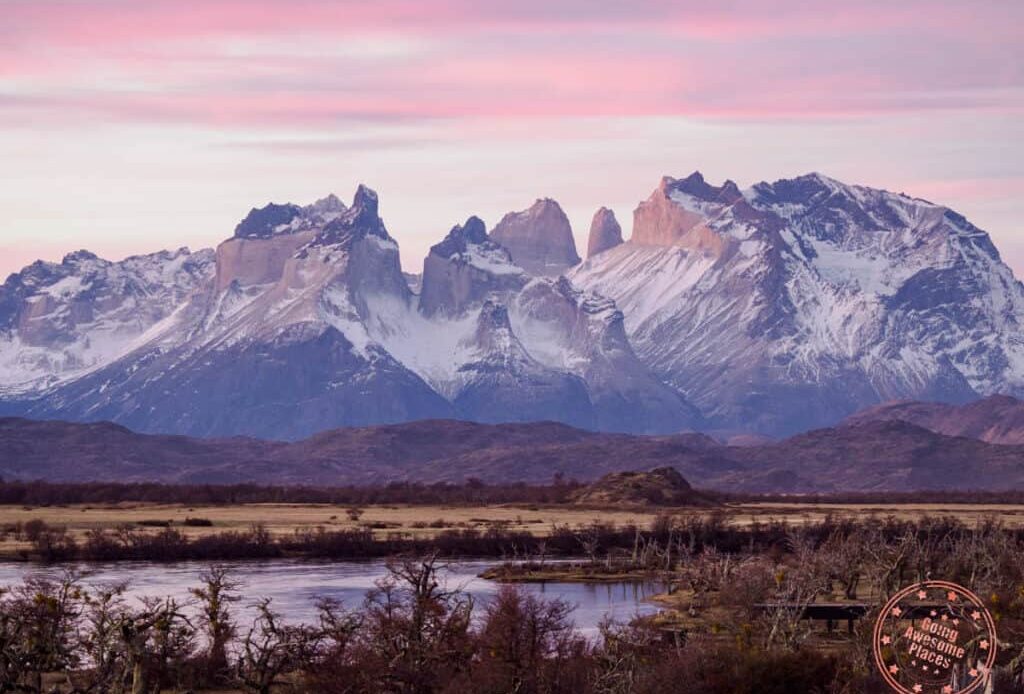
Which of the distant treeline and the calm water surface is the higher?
the distant treeline

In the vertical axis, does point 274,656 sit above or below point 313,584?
below

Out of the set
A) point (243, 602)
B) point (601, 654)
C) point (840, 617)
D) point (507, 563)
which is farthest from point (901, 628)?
point (507, 563)

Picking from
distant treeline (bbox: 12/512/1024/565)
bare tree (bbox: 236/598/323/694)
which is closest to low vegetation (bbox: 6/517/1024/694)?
bare tree (bbox: 236/598/323/694)

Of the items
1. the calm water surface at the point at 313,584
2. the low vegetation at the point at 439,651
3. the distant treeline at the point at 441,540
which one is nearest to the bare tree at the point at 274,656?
the low vegetation at the point at 439,651

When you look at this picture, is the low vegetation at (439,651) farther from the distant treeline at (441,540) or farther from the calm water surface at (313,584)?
the distant treeline at (441,540)

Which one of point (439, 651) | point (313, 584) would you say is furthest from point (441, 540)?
point (439, 651)

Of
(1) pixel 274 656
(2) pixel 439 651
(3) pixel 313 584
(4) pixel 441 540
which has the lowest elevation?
(1) pixel 274 656

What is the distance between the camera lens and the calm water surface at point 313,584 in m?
124

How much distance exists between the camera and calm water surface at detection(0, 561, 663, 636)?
124 m

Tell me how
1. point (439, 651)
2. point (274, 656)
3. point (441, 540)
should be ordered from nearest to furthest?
1. point (439, 651)
2. point (274, 656)
3. point (441, 540)

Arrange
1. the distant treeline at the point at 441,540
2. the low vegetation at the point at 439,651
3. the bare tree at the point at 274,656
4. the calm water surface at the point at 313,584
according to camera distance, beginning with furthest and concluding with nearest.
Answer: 1. the distant treeline at the point at 441,540
2. the calm water surface at the point at 313,584
3. the low vegetation at the point at 439,651
4. the bare tree at the point at 274,656

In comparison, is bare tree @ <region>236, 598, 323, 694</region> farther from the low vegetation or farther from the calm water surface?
the calm water surface

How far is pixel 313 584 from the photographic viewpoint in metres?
142

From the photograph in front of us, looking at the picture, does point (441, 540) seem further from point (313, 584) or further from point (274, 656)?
point (274, 656)
